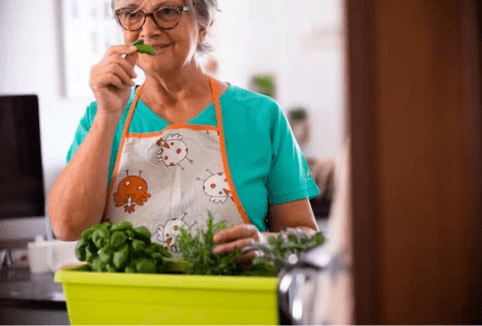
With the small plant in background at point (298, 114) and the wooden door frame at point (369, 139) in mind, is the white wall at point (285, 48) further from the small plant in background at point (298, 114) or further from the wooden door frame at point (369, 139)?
the wooden door frame at point (369, 139)

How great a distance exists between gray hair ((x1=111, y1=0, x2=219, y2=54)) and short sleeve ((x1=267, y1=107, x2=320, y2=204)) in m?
0.23

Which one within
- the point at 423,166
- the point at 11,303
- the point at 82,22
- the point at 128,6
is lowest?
the point at 11,303

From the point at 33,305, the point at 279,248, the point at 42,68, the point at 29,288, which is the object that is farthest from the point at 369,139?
the point at 42,68

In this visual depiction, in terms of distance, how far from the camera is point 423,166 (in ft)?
1.88

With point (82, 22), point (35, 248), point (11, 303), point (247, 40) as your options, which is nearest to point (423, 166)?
point (11, 303)

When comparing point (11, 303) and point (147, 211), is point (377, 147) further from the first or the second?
point (11, 303)

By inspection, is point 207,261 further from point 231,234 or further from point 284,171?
point 284,171

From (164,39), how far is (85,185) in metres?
0.32

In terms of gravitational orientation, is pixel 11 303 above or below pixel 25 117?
below

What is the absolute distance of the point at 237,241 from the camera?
1.02 meters

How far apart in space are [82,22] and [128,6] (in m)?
2.18

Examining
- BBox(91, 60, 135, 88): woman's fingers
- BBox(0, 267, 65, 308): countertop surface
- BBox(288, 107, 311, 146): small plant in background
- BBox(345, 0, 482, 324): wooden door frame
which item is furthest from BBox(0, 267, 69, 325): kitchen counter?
BBox(288, 107, 311, 146): small plant in background

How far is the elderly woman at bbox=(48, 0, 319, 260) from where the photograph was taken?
129cm

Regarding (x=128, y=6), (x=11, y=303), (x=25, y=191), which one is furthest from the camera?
(x=25, y=191)
